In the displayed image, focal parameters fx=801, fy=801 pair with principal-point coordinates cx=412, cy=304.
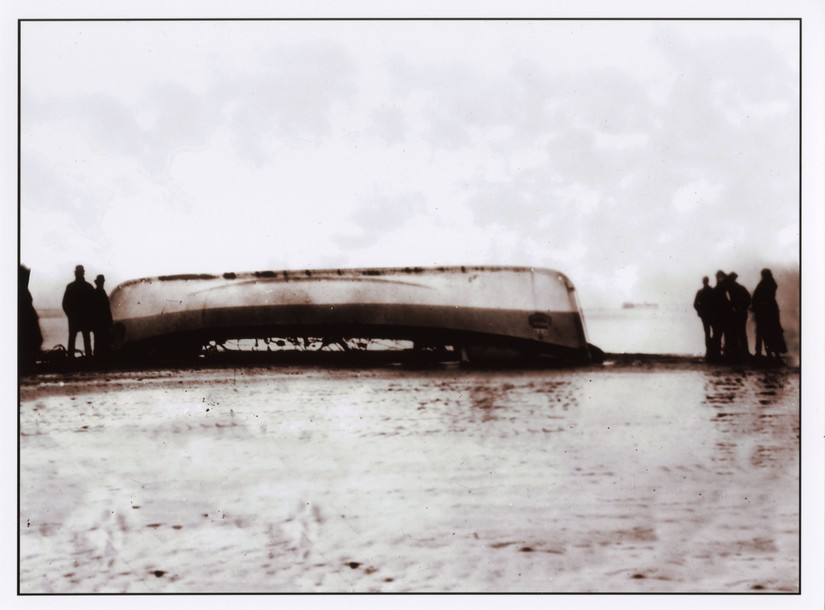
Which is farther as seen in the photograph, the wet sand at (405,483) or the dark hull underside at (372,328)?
the dark hull underside at (372,328)

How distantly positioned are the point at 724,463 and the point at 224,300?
4.67 ft

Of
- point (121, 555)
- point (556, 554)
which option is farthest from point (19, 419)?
point (556, 554)

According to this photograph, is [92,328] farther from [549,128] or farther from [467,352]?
[549,128]

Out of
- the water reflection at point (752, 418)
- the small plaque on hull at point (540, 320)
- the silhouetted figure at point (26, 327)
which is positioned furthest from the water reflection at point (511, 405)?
the silhouetted figure at point (26, 327)

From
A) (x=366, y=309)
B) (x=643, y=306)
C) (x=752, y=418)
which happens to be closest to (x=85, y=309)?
(x=366, y=309)

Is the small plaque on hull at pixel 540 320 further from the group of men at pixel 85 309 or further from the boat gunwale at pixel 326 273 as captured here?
the group of men at pixel 85 309

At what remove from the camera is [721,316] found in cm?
215

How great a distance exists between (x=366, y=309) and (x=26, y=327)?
92 cm

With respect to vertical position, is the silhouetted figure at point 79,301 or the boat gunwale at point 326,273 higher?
the boat gunwale at point 326,273

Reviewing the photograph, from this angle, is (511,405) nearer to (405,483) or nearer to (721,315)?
(405,483)

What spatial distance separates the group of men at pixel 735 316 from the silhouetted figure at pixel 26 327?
5.83 feet

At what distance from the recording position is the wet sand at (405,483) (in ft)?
6.80

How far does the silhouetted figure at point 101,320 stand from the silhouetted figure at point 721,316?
1.64 metres

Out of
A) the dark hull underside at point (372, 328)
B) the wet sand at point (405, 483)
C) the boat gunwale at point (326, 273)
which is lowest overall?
the wet sand at point (405, 483)
